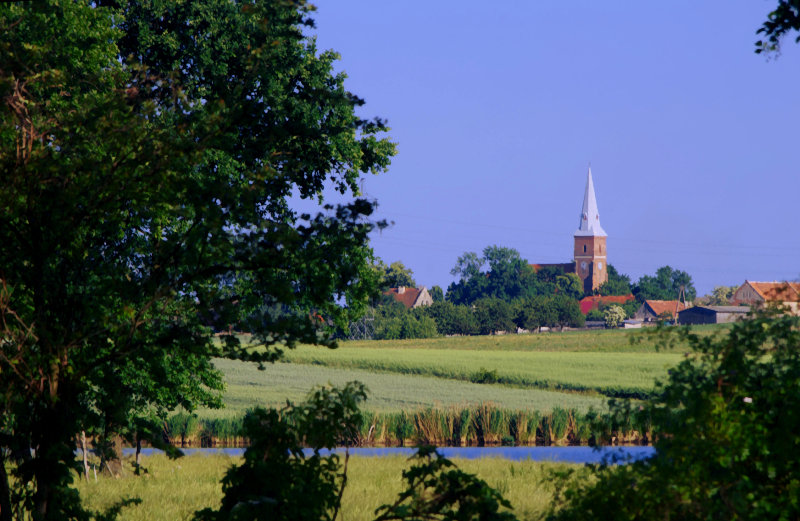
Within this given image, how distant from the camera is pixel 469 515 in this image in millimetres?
7109

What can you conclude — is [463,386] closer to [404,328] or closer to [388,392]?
[388,392]

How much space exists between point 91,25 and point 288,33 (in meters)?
8.94

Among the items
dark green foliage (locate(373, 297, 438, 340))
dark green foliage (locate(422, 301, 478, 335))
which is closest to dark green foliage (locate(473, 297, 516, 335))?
dark green foliage (locate(422, 301, 478, 335))

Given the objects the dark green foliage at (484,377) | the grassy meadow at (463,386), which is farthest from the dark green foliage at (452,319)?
the dark green foliage at (484,377)

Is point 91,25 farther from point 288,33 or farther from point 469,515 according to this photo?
point 469,515

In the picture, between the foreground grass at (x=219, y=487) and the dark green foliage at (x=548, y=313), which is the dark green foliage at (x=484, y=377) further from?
the dark green foliage at (x=548, y=313)

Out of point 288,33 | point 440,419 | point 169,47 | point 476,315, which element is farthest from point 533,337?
point 288,33

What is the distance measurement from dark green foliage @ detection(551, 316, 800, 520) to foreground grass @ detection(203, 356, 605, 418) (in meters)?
30.3

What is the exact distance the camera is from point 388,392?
51.3 metres

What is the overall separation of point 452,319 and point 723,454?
143337 mm

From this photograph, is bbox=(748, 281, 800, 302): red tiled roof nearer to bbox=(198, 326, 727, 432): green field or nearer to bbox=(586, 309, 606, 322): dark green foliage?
bbox=(198, 326, 727, 432): green field

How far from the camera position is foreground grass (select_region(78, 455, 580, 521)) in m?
15.9

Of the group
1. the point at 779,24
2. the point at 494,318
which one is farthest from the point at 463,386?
the point at 494,318

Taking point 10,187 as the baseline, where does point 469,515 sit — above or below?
below
